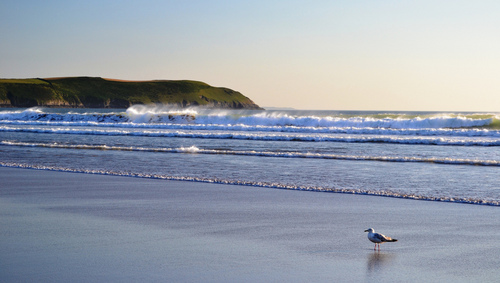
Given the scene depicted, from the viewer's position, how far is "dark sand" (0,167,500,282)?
4.62 m

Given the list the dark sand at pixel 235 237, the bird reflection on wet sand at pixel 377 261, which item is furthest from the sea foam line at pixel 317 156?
the bird reflection on wet sand at pixel 377 261

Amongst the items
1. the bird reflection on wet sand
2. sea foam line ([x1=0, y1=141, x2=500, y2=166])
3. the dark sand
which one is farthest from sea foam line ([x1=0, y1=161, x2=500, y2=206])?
sea foam line ([x1=0, y1=141, x2=500, y2=166])

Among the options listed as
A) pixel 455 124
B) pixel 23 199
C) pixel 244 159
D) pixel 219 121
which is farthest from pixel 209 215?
pixel 219 121

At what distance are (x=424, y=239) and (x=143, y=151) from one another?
14569 mm

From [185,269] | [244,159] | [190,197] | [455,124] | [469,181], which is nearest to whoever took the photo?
[185,269]

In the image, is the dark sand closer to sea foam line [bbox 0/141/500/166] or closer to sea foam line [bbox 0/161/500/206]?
sea foam line [bbox 0/161/500/206]

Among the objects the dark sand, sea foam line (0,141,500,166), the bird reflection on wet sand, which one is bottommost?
the bird reflection on wet sand

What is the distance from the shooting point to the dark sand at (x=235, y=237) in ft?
15.2

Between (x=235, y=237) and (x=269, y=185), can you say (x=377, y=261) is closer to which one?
(x=235, y=237)

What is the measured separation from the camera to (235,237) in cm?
597

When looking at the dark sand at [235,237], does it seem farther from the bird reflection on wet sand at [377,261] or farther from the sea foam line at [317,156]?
the sea foam line at [317,156]

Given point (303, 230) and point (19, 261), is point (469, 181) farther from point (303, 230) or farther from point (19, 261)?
point (19, 261)

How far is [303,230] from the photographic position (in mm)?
6418

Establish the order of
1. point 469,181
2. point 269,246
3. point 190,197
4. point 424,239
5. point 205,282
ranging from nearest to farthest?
point 205,282 → point 269,246 → point 424,239 → point 190,197 → point 469,181
